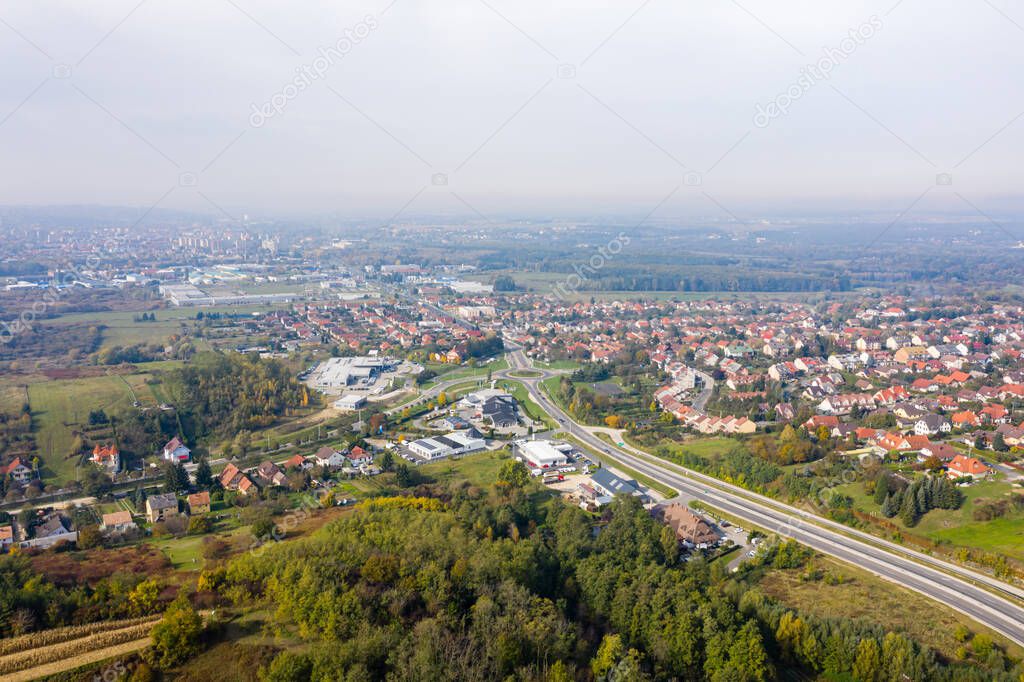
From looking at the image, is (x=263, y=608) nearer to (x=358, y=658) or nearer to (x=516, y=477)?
(x=358, y=658)

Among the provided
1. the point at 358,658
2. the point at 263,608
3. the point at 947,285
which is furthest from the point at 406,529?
the point at 947,285

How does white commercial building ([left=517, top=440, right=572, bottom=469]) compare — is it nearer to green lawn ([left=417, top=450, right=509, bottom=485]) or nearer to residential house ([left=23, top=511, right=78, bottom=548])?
green lawn ([left=417, top=450, right=509, bottom=485])

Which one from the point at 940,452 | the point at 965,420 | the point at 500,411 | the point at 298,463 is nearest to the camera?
the point at 940,452

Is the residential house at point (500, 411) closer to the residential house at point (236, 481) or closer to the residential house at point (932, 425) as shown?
the residential house at point (236, 481)

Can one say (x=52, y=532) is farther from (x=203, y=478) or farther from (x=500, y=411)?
(x=500, y=411)

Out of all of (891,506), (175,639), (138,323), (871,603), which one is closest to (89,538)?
(175,639)

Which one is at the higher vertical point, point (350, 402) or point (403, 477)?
point (403, 477)

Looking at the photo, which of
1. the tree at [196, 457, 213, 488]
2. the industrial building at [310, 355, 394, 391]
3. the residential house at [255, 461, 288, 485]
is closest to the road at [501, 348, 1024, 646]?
the residential house at [255, 461, 288, 485]
